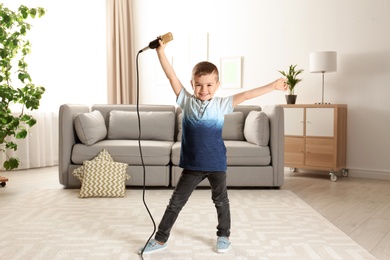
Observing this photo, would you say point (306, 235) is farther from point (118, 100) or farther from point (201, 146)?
point (118, 100)

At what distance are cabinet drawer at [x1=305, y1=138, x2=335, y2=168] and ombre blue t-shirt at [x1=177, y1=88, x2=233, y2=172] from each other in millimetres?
2442

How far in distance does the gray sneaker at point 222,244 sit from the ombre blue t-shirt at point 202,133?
0.36m

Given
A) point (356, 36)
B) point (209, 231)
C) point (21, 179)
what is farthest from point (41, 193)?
point (356, 36)

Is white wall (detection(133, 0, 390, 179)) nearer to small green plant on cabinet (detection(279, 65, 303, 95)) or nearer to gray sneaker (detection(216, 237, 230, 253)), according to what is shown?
small green plant on cabinet (detection(279, 65, 303, 95))

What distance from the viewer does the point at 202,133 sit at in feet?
6.23

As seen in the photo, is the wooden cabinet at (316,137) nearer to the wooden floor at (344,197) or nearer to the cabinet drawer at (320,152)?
the cabinet drawer at (320,152)

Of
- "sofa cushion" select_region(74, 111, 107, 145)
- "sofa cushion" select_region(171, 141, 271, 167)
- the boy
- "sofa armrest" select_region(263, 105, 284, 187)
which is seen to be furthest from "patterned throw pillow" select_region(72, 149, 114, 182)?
the boy

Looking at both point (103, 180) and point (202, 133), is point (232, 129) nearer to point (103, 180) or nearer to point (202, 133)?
point (103, 180)

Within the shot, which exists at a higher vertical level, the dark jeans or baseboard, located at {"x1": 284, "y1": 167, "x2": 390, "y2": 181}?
the dark jeans

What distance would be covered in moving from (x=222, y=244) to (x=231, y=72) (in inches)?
133

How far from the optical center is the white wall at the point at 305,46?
418 centimetres

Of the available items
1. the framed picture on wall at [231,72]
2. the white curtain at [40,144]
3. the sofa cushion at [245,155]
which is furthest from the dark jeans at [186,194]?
the framed picture on wall at [231,72]

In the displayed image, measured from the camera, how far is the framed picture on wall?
5051 millimetres

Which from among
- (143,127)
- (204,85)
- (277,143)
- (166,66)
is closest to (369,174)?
(277,143)
